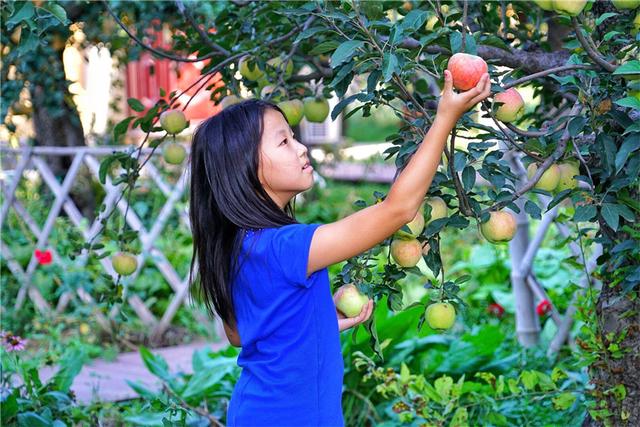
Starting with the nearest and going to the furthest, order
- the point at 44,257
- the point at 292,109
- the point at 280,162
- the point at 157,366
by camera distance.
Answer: the point at 280,162, the point at 292,109, the point at 157,366, the point at 44,257

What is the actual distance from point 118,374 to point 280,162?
2553 millimetres

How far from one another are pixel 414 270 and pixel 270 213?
0.29 m

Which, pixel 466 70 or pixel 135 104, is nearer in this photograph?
pixel 466 70

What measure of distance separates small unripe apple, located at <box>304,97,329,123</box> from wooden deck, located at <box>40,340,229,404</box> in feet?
4.86

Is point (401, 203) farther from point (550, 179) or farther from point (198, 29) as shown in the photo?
point (198, 29)

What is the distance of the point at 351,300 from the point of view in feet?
5.73

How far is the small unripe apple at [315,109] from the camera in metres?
2.20

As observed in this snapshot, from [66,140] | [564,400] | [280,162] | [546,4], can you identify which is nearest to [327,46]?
[280,162]

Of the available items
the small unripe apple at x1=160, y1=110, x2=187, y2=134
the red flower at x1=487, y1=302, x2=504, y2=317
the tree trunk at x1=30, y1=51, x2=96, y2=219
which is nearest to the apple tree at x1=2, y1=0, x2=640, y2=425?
the small unripe apple at x1=160, y1=110, x2=187, y2=134

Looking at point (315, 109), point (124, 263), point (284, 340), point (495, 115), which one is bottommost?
point (124, 263)

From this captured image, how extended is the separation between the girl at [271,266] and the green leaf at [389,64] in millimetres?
232

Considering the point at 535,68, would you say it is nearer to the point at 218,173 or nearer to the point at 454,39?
the point at 454,39

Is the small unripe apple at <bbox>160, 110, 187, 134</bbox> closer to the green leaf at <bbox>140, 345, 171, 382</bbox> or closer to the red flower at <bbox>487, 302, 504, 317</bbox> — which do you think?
the green leaf at <bbox>140, 345, 171, 382</bbox>

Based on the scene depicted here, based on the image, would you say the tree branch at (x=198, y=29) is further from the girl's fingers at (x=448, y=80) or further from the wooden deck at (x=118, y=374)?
the wooden deck at (x=118, y=374)
